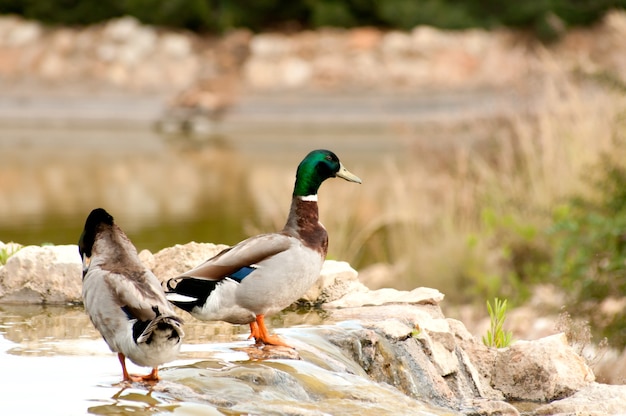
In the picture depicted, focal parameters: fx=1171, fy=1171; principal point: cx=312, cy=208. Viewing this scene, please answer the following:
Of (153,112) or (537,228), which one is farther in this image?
(153,112)

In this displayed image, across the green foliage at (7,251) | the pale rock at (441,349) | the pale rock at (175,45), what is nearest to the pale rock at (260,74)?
the pale rock at (175,45)

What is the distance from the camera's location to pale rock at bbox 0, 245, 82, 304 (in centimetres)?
584

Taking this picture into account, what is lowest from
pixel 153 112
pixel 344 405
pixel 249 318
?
pixel 344 405

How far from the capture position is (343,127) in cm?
2527

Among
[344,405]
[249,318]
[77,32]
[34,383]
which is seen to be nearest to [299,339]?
[249,318]

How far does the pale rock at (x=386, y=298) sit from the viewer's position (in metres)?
5.70

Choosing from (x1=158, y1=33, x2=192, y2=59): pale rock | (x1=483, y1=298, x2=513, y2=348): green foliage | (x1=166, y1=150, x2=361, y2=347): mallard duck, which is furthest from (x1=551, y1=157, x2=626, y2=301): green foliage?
(x1=158, y1=33, x2=192, y2=59): pale rock

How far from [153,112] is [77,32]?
5.64 metres

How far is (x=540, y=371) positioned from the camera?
5.30 meters

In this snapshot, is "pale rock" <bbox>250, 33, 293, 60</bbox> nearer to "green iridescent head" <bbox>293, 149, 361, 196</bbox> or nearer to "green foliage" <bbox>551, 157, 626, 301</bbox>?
"green foliage" <bbox>551, 157, 626, 301</bbox>

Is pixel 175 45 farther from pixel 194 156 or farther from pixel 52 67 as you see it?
pixel 194 156

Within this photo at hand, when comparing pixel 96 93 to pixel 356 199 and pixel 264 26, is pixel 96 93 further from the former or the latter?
pixel 356 199

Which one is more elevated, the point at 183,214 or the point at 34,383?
the point at 183,214

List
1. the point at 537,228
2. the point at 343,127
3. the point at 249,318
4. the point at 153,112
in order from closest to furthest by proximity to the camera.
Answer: the point at 249,318, the point at 537,228, the point at 343,127, the point at 153,112
